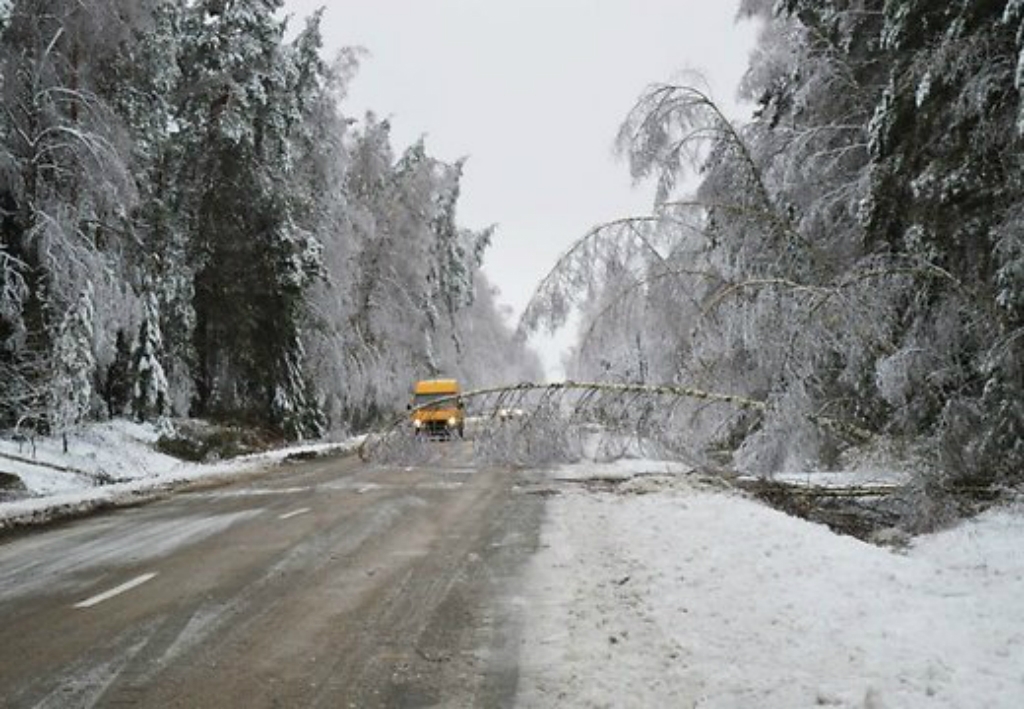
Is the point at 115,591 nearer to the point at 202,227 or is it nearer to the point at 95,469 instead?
the point at 95,469

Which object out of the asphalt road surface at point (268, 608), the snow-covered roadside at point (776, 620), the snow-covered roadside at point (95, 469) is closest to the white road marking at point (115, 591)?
the asphalt road surface at point (268, 608)

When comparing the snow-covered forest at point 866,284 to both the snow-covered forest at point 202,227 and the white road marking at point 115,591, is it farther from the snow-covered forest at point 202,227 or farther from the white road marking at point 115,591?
→ the white road marking at point 115,591

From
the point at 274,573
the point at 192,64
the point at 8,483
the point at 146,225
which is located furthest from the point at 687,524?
the point at 192,64

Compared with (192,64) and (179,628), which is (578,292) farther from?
(192,64)

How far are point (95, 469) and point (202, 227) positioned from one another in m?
12.6

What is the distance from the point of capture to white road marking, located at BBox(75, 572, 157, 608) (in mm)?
8312

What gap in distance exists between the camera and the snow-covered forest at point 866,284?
10.2 meters

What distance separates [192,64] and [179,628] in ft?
93.4

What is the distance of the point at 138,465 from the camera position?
2297 centimetres

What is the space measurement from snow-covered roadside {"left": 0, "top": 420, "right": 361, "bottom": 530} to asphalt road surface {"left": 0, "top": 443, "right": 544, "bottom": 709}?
245cm

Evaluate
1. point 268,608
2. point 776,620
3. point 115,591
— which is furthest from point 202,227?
point 776,620

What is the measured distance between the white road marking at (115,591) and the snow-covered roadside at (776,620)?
161 inches

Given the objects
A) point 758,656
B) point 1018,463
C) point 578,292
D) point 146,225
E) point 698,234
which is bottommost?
point 758,656

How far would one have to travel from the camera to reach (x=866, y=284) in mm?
10750
